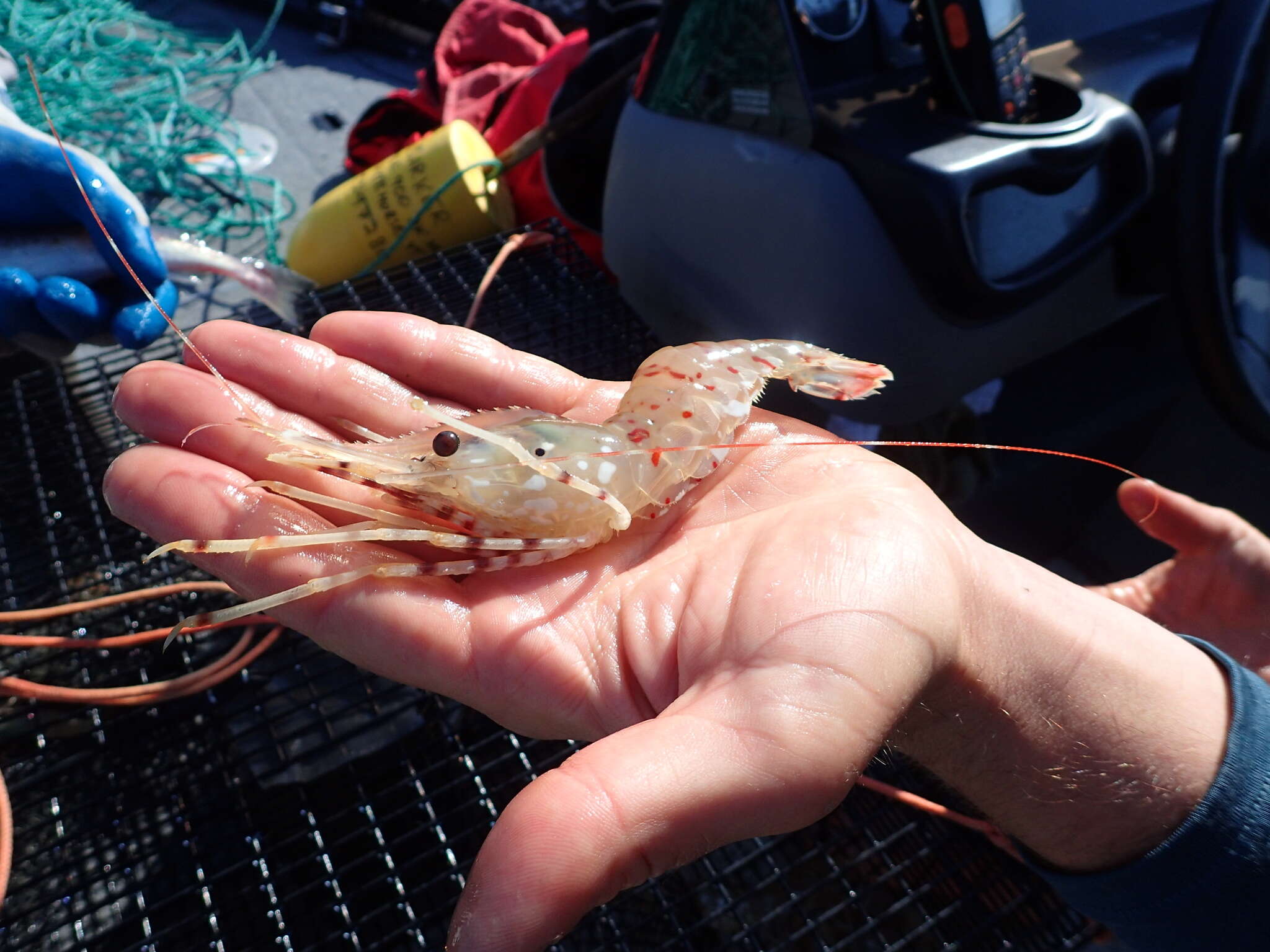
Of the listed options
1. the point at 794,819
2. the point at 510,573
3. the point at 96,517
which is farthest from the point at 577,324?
the point at 794,819

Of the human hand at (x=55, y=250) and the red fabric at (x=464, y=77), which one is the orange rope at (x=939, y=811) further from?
the red fabric at (x=464, y=77)

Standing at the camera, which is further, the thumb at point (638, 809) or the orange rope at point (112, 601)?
the orange rope at point (112, 601)

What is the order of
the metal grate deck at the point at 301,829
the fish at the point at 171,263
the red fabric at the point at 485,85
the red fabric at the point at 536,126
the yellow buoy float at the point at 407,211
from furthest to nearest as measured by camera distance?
1. the red fabric at the point at 485,85
2. the red fabric at the point at 536,126
3. the yellow buoy float at the point at 407,211
4. the fish at the point at 171,263
5. the metal grate deck at the point at 301,829

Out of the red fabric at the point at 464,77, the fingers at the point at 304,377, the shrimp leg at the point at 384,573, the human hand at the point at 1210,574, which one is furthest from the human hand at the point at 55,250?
the human hand at the point at 1210,574

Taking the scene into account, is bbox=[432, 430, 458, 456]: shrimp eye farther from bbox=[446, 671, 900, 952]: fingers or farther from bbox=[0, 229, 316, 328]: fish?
bbox=[0, 229, 316, 328]: fish

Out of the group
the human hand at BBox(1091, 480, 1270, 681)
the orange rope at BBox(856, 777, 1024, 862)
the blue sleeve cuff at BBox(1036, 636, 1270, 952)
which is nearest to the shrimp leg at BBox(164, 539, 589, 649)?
the orange rope at BBox(856, 777, 1024, 862)

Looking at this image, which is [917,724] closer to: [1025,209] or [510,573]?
[510,573]
